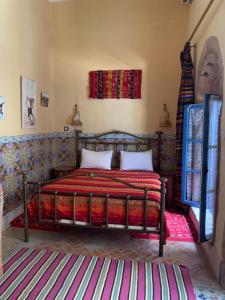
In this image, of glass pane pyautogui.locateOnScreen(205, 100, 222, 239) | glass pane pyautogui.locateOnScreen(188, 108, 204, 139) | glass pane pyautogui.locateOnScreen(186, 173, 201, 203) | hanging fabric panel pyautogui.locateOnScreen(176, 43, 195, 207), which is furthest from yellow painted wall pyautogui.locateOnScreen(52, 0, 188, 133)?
glass pane pyautogui.locateOnScreen(205, 100, 222, 239)

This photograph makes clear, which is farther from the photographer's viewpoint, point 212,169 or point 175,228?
point 175,228

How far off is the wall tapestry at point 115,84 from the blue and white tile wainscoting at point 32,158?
92 cm

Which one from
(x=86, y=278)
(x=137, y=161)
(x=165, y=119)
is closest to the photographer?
(x=86, y=278)

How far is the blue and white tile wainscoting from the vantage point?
339 cm

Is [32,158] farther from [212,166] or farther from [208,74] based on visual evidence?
[208,74]

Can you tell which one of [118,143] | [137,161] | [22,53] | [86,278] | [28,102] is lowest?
[86,278]

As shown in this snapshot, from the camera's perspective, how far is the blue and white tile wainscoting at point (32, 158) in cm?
339

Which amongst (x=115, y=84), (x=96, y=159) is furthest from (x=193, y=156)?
(x=115, y=84)

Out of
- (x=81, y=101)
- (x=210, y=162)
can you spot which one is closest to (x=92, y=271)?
(x=210, y=162)

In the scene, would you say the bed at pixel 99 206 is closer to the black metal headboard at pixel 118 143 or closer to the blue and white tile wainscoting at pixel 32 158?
the blue and white tile wainscoting at pixel 32 158

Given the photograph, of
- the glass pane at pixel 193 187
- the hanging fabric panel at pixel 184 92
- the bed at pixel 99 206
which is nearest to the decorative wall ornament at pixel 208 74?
the hanging fabric panel at pixel 184 92

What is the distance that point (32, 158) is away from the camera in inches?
160

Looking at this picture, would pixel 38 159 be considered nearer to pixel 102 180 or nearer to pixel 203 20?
pixel 102 180

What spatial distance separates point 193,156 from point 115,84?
75.2 inches
